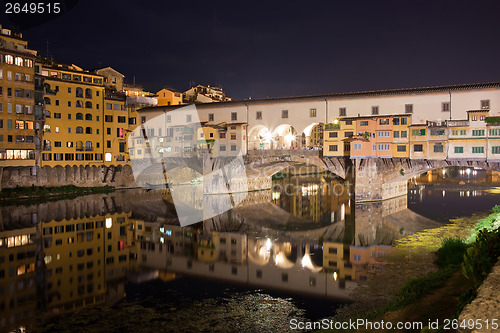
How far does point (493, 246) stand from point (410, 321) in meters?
3.50

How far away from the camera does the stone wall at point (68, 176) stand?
46.4m

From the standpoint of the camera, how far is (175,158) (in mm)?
53750

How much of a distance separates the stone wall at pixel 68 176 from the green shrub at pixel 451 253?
46840mm

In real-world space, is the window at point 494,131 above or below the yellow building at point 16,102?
below

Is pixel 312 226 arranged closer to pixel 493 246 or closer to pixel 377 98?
pixel 377 98

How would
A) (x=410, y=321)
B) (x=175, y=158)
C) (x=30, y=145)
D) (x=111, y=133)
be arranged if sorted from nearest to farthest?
(x=410, y=321)
(x=30, y=145)
(x=175, y=158)
(x=111, y=133)

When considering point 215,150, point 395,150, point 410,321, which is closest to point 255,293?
point 410,321

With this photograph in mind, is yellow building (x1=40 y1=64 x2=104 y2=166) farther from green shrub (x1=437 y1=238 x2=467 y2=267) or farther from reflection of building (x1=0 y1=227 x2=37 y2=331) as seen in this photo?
green shrub (x1=437 y1=238 x2=467 y2=267)

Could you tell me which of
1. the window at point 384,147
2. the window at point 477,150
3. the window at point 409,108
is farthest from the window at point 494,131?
the window at point 384,147

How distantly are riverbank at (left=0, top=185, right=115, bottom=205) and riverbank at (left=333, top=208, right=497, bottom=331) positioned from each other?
134 feet

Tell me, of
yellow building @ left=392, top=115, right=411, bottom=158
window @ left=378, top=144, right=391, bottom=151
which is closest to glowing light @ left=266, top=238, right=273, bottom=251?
window @ left=378, top=144, right=391, bottom=151

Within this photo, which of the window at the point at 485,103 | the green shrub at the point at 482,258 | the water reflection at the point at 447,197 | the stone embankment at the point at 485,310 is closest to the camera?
the stone embankment at the point at 485,310

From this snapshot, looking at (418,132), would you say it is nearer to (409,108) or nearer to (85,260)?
(409,108)

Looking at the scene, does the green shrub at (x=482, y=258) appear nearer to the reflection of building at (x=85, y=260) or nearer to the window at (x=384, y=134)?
the reflection of building at (x=85, y=260)
